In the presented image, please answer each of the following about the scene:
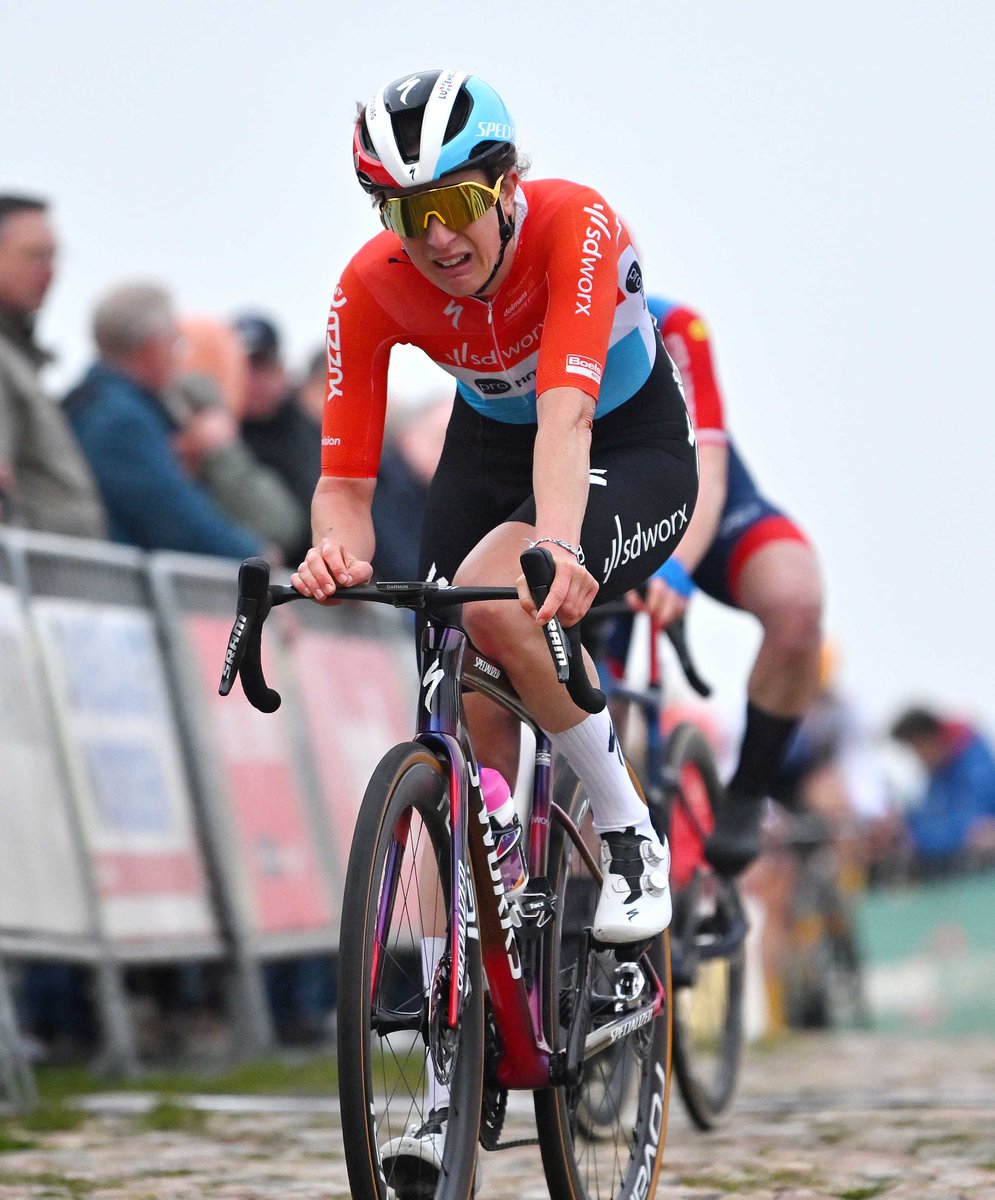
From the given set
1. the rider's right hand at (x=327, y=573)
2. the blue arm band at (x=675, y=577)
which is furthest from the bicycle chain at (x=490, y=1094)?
the blue arm band at (x=675, y=577)

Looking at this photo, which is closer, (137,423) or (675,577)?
(675,577)

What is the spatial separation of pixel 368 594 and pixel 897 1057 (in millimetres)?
6878

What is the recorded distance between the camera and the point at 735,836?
6.66 m

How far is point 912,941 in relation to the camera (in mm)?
13523

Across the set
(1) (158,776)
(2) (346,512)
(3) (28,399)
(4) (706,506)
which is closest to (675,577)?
(4) (706,506)

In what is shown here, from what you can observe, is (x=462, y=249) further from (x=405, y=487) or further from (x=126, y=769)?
(x=405, y=487)

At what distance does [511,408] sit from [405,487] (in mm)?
4927

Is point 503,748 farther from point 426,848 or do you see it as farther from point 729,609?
point 729,609

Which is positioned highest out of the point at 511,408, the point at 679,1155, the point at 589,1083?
the point at 511,408

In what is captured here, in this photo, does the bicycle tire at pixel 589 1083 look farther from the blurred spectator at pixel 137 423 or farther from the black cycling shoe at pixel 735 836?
the blurred spectator at pixel 137 423

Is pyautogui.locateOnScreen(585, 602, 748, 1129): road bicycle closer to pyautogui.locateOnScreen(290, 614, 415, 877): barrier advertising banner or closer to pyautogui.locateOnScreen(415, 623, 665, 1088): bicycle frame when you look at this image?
pyautogui.locateOnScreen(415, 623, 665, 1088): bicycle frame

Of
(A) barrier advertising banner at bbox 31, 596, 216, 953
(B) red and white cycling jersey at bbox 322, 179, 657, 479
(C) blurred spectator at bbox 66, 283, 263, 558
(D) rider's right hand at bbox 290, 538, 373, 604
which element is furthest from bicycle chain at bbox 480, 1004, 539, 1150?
(C) blurred spectator at bbox 66, 283, 263, 558

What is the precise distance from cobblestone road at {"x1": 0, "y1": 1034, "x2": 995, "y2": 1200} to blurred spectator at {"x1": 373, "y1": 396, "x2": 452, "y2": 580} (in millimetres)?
2801

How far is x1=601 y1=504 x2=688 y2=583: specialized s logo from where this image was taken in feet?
14.4
